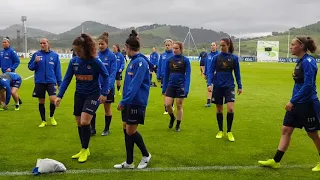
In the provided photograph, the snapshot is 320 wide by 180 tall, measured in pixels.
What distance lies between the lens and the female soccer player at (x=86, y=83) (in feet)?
20.2

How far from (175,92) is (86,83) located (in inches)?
124

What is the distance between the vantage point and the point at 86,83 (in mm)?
6422

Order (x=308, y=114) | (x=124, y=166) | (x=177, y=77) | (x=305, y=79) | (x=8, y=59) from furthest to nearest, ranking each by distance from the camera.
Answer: (x=8, y=59), (x=177, y=77), (x=124, y=166), (x=308, y=114), (x=305, y=79)

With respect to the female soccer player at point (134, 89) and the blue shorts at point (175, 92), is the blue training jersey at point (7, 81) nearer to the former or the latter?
the blue shorts at point (175, 92)

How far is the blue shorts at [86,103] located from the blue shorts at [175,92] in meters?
2.90

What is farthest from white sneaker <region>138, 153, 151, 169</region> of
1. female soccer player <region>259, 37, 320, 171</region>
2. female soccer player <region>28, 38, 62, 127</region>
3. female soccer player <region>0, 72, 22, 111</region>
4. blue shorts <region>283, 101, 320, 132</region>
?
female soccer player <region>0, 72, 22, 111</region>

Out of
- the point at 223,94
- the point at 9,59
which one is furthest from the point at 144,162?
the point at 9,59

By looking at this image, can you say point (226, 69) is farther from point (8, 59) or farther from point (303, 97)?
point (8, 59)

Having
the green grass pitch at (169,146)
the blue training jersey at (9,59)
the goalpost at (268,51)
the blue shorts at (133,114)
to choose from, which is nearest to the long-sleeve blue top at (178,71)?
the green grass pitch at (169,146)

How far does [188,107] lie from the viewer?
13250 millimetres

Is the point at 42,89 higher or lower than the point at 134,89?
lower

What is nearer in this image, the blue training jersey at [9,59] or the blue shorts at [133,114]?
the blue shorts at [133,114]

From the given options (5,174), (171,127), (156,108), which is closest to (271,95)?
(156,108)

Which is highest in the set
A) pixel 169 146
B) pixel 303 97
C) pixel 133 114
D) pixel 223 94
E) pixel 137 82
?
pixel 137 82
